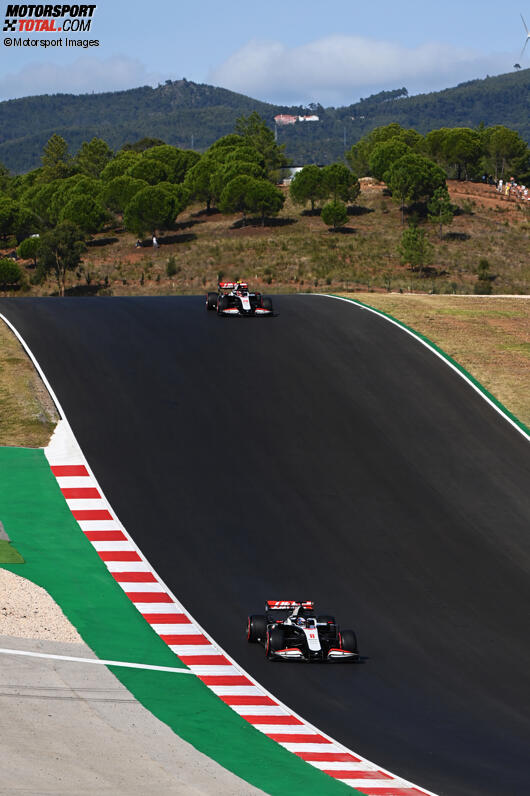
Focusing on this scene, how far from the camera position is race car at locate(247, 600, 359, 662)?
15.2 metres

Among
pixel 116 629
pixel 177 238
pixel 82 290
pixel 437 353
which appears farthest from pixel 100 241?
pixel 116 629

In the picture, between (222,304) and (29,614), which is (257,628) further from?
(222,304)

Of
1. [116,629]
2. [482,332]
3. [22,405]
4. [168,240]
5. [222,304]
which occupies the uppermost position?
[168,240]

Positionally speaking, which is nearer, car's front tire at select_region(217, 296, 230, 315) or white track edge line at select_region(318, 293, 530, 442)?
white track edge line at select_region(318, 293, 530, 442)

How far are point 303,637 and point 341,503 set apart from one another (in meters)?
6.64

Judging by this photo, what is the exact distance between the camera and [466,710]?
13.8 metres

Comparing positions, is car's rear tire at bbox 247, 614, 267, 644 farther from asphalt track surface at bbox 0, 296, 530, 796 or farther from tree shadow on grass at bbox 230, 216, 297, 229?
tree shadow on grass at bbox 230, 216, 297, 229

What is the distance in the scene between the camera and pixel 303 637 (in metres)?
15.3

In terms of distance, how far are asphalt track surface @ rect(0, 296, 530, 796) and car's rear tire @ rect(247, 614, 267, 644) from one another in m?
0.24

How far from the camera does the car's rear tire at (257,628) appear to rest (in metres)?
15.6

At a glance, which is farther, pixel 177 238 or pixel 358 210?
pixel 358 210

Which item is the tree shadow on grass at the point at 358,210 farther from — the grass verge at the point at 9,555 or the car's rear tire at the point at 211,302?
the grass verge at the point at 9,555

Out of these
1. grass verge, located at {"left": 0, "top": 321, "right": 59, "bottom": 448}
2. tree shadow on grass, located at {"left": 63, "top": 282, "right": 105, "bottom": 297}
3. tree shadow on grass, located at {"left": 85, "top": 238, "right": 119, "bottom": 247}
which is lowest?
grass verge, located at {"left": 0, "top": 321, "right": 59, "bottom": 448}

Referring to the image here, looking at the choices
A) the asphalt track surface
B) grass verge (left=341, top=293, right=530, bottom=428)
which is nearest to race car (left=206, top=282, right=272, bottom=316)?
the asphalt track surface
